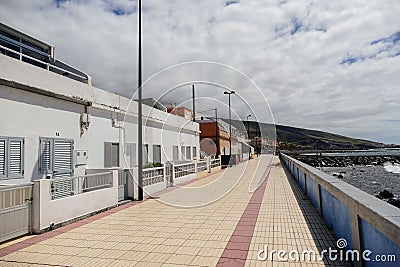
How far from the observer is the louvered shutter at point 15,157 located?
732 centimetres

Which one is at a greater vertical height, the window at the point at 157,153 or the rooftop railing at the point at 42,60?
the rooftop railing at the point at 42,60

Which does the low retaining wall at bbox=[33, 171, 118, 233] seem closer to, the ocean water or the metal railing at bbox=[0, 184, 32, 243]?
the metal railing at bbox=[0, 184, 32, 243]

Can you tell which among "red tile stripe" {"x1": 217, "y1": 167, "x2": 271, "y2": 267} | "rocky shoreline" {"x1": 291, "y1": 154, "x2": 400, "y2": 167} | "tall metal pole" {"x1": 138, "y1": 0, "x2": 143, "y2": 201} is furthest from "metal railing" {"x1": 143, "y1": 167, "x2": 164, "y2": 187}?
"rocky shoreline" {"x1": 291, "y1": 154, "x2": 400, "y2": 167}

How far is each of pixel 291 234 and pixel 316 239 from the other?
531 mm

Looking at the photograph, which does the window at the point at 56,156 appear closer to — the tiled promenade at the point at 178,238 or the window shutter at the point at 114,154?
the tiled promenade at the point at 178,238

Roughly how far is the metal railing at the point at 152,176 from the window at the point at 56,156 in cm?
250

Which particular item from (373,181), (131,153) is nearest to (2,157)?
(131,153)

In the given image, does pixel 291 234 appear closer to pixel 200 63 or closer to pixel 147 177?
pixel 147 177

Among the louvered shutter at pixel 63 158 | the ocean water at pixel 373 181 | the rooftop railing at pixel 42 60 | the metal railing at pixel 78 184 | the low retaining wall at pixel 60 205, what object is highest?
the rooftop railing at pixel 42 60

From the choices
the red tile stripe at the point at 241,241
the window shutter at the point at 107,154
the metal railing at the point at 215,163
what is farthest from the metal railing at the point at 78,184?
the metal railing at the point at 215,163

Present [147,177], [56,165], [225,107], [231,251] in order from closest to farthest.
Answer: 1. [231,251]
2. [56,165]
3. [147,177]
4. [225,107]

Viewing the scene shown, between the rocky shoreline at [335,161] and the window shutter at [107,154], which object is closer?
the window shutter at [107,154]

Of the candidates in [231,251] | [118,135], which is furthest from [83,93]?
[231,251]

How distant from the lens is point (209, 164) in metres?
22.2
